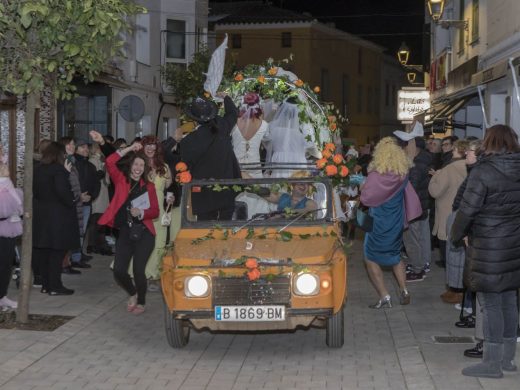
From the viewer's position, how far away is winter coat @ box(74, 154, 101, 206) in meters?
13.6

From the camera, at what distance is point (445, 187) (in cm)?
1145

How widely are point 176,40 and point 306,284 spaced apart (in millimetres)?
26638

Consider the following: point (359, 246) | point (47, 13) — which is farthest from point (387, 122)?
point (47, 13)

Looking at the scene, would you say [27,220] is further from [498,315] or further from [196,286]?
[498,315]

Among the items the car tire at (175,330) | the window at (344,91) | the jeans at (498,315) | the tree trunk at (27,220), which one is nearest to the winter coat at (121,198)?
the tree trunk at (27,220)

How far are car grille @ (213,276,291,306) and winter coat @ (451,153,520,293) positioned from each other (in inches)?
60.5

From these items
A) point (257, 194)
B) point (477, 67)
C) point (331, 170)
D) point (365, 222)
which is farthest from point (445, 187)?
point (477, 67)

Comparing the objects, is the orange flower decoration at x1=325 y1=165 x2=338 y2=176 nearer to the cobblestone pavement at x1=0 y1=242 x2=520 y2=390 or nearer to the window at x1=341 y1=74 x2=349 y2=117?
the cobblestone pavement at x1=0 y1=242 x2=520 y2=390

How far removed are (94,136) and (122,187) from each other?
66 centimetres

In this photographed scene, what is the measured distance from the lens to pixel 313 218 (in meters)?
8.61

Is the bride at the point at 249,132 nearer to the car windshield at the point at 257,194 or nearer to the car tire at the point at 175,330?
the car windshield at the point at 257,194

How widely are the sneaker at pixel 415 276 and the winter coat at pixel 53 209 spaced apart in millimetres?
4525

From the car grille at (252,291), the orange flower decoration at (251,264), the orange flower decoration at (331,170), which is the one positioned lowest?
the car grille at (252,291)

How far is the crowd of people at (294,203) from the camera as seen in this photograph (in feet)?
23.1
